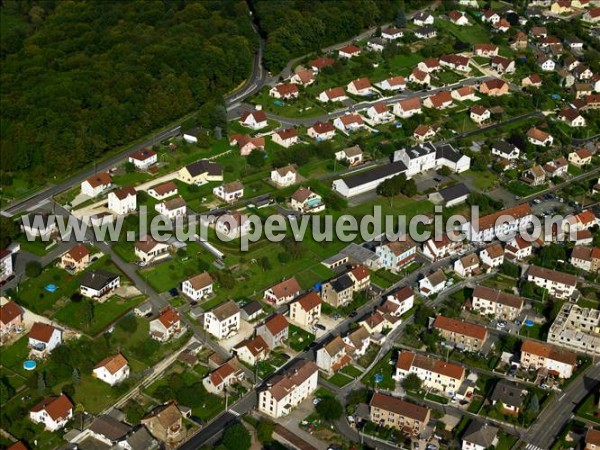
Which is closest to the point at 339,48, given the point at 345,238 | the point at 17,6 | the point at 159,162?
the point at 159,162

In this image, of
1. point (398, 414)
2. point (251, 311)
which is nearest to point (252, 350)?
point (251, 311)

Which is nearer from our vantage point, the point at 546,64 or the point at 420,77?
the point at 420,77

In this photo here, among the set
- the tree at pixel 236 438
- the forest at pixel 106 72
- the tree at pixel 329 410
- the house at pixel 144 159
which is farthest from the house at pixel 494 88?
the tree at pixel 236 438

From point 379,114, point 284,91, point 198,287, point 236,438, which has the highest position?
point 284,91

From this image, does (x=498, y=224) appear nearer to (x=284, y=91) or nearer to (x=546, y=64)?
(x=284, y=91)

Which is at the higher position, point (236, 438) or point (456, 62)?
point (456, 62)

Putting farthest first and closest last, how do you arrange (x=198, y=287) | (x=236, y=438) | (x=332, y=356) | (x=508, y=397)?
1. (x=198, y=287)
2. (x=332, y=356)
3. (x=508, y=397)
4. (x=236, y=438)
